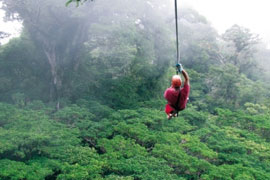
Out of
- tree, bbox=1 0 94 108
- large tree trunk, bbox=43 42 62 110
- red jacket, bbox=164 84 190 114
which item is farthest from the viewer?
large tree trunk, bbox=43 42 62 110

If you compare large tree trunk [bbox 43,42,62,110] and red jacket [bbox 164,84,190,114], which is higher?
large tree trunk [bbox 43,42,62,110]

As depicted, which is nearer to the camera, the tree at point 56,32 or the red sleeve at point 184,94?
the red sleeve at point 184,94

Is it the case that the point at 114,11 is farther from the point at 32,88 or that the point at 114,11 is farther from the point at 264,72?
the point at 264,72

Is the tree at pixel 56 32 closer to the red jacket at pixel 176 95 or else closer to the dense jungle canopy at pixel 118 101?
the dense jungle canopy at pixel 118 101

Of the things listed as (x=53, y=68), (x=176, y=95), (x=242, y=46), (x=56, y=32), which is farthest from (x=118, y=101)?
(x=176, y=95)

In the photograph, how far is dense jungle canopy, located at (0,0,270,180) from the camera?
9.77 m

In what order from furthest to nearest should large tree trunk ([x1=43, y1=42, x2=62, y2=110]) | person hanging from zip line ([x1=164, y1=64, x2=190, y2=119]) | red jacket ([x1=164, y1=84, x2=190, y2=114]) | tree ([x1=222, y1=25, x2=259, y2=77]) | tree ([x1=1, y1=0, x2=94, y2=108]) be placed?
tree ([x1=222, y1=25, x2=259, y2=77]), large tree trunk ([x1=43, y1=42, x2=62, y2=110]), tree ([x1=1, y1=0, x2=94, y2=108]), red jacket ([x1=164, y1=84, x2=190, y2=114]), person hanging from zip line ([x1=164, y1=64, x2=190, y2=119])

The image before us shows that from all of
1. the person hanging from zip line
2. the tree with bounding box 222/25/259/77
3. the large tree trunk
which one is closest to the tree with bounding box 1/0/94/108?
the large tree trunk

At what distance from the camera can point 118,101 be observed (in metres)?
15.6

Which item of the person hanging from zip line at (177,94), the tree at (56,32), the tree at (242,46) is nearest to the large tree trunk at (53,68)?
the tree at (56,32)

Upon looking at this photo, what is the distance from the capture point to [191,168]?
9555mm

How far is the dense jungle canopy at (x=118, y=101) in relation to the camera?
384 inches

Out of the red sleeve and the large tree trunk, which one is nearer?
the red sleeve

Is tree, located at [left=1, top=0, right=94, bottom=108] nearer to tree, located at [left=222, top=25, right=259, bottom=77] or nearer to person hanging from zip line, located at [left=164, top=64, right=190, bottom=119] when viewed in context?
tree, located at [left=222, top=25, right=259, bottom=77]
